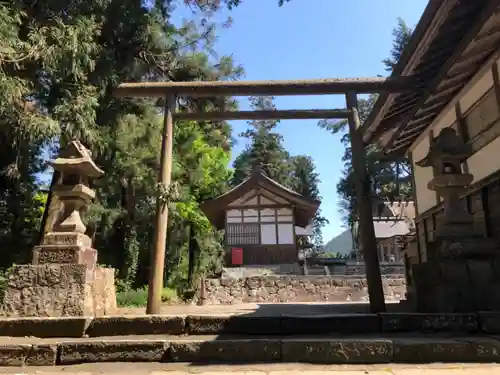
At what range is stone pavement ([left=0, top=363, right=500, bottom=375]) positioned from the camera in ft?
10.6

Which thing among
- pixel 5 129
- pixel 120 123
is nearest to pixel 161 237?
pixel 5 129

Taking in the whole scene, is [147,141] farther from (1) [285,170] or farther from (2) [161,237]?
(1) [285,170]

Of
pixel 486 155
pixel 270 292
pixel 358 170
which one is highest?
pixel 486 155

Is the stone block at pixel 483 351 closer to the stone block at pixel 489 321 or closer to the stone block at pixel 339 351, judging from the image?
the stone block at pixel 489 321

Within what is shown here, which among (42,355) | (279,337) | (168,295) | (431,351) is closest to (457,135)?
(431,351)

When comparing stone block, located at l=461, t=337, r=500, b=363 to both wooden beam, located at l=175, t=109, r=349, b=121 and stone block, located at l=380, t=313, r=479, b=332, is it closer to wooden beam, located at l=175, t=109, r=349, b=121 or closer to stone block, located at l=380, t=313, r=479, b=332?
stone block, located at l=380, t=313, r=479, b=332

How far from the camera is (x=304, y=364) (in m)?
3.54

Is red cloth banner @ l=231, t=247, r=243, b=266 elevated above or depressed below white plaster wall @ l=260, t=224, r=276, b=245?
below

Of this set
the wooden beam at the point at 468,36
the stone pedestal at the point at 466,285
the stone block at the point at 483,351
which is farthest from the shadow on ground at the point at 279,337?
the wooden beam at the point at 468,36

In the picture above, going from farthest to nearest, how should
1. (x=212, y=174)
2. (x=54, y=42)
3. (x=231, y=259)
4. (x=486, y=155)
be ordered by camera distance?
(x=212, y=174), (x=231, y=259), (x=54, y=42), (x=486, y=155)

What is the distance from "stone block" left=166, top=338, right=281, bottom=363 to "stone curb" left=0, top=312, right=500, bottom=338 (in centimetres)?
56

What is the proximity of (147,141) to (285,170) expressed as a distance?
102 feet

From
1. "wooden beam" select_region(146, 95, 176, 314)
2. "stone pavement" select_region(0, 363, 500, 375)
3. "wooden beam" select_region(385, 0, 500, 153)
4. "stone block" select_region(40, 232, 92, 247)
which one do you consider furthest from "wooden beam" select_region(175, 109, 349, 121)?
"stone pavement" select_region(0, 363, 500, 375)

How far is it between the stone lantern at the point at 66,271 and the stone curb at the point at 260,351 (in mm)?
1070
